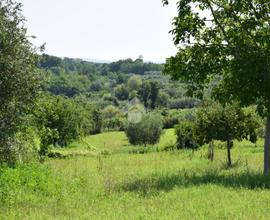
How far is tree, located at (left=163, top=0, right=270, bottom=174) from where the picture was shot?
684 inches

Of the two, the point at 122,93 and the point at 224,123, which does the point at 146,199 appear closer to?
the point at 224,123

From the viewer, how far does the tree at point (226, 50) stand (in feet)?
57.0

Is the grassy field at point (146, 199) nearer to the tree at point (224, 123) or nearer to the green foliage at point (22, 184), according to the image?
the green foliage at point (22, 184)

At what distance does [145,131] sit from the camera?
7038 cm

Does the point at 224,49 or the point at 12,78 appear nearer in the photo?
the point at 12,78

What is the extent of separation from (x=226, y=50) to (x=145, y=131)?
5248 centimetres

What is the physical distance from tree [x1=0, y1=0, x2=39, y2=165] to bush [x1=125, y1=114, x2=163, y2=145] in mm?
56720

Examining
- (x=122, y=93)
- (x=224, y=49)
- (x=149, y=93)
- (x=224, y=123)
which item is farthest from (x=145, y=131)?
(x=122, y=93)

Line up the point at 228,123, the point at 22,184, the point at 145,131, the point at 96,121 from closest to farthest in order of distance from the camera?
the point at 22,184, the point at 228,123, the point at 145,131, the point at 96,121

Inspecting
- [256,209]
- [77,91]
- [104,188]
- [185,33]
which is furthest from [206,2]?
[77,91]

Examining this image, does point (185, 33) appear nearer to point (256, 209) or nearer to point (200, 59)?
point (200, 59)

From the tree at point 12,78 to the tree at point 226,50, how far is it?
751 centimetres

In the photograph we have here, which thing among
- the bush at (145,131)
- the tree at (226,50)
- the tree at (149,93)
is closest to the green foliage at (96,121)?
the bush at (145,131)

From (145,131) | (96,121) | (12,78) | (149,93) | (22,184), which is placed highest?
(12,78)
